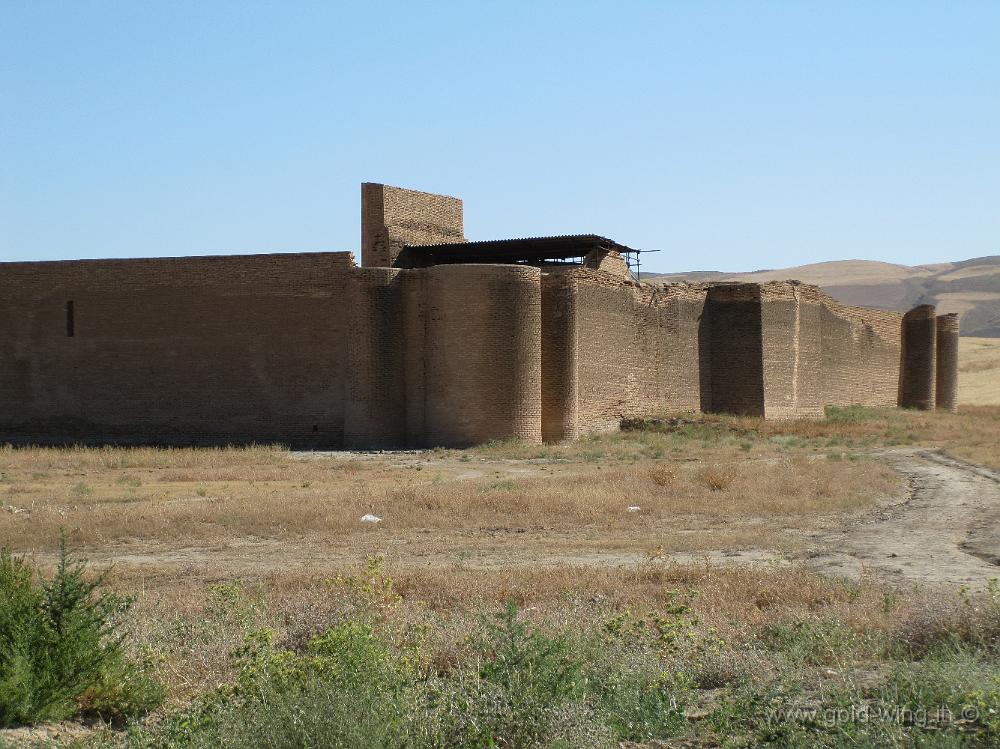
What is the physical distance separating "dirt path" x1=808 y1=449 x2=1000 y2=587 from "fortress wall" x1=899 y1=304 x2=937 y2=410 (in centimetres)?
2156

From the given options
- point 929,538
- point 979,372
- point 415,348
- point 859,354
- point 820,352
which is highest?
point 415,348

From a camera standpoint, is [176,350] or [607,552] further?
[176,350]

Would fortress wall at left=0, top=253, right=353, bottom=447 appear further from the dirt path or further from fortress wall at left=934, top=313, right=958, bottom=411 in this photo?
fortress wall at left=934, top=313, right=958, bottom=411

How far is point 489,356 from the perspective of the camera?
24141mm

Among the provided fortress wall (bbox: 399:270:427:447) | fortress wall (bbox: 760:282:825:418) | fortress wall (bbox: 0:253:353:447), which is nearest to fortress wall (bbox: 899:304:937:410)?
fortress wall (bbox: 760:282:825:418)

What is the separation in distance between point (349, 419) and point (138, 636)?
703 inches

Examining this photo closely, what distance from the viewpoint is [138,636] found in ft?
23.7

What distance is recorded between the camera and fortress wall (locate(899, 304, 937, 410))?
38.8 metres

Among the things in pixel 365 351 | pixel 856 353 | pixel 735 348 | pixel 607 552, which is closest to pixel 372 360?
pixel 365 351

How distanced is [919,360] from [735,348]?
1243 cm

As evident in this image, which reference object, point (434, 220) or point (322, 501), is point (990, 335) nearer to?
point (434, 220)

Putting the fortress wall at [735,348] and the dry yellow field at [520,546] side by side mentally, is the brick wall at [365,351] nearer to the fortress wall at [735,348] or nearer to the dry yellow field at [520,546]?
the fortress wall at [735,348]

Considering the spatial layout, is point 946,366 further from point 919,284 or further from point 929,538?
point 919,284

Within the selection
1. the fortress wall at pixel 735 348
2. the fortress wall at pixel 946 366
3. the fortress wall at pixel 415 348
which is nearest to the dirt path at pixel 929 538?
the fortress wall at pixel 415 348
